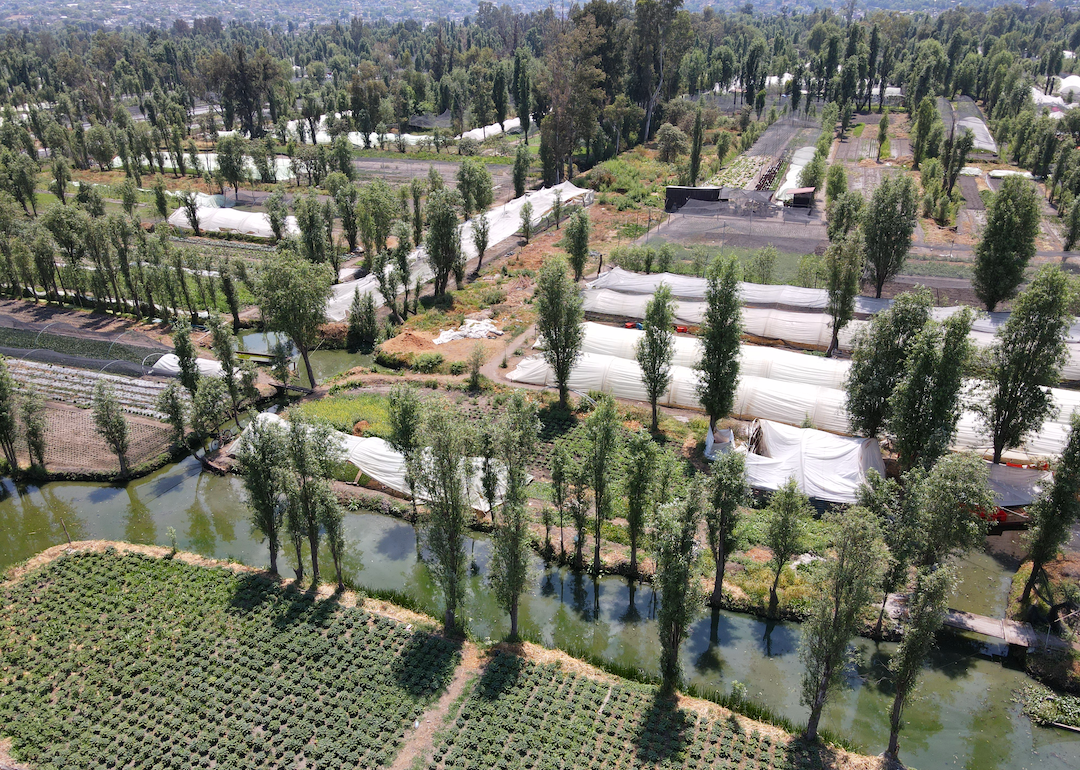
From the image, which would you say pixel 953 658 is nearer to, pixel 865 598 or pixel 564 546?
pixel 865 598

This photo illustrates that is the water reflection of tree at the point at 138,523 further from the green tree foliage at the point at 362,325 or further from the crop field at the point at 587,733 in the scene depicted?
the crop field at the point at 587,733

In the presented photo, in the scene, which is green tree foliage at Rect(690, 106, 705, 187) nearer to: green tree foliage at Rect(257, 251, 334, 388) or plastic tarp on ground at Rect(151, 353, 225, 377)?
green tree foliage at Rect(257, 251, 334, 388)

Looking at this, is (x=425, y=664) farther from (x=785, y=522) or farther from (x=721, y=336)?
(x=721, y=336)

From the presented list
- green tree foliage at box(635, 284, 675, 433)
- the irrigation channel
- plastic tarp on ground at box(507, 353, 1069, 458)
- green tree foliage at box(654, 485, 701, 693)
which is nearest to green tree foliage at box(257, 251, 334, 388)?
the irrigation channel

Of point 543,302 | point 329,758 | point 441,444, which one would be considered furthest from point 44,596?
point 543,302

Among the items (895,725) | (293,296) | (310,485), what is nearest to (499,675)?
(310,485)

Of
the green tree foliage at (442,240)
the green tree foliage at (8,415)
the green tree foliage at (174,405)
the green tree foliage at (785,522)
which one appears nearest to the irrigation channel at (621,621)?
the green tree foliage at (8,415)
